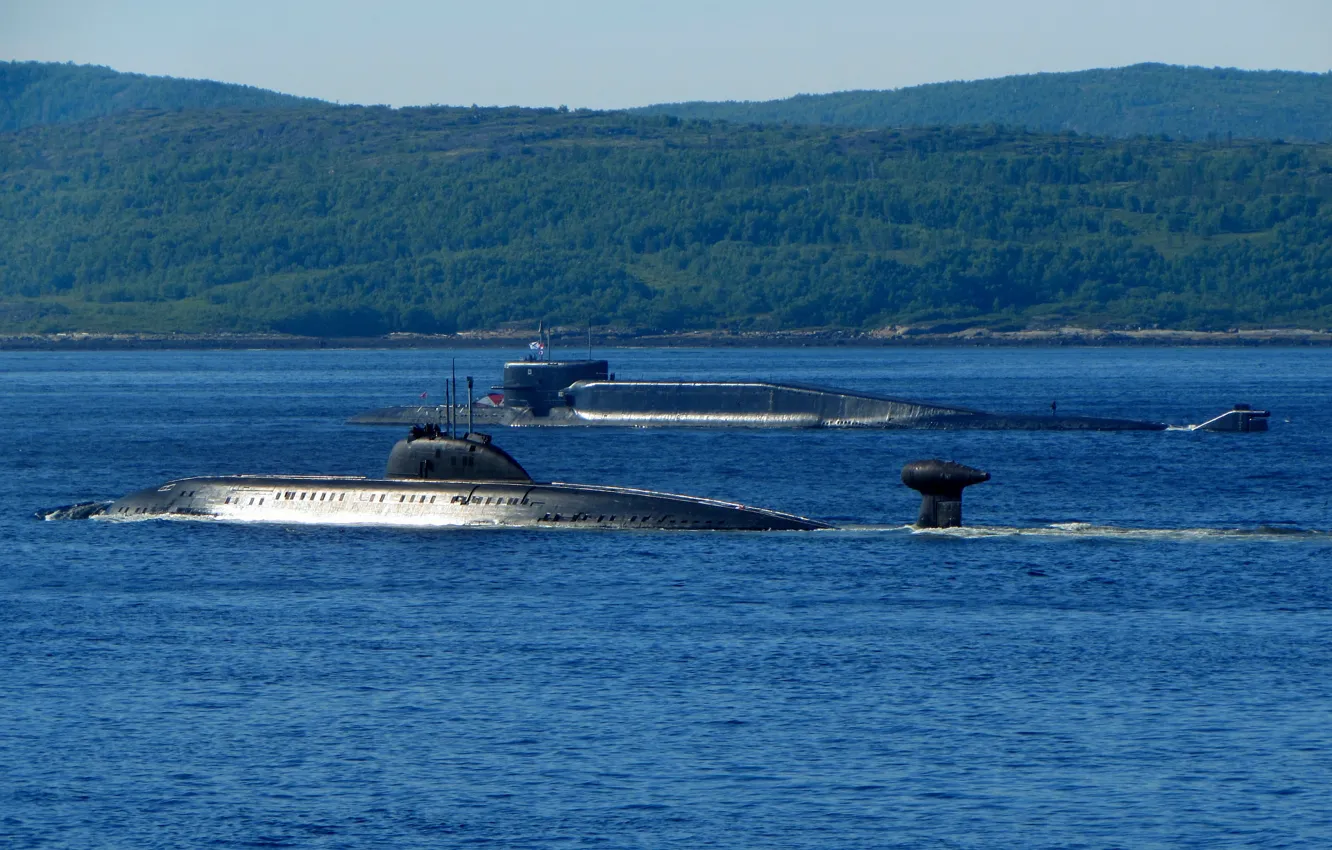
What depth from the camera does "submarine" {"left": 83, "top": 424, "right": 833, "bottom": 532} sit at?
60250mm

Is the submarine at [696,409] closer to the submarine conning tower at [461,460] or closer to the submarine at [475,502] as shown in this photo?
the submarine at [475,502]

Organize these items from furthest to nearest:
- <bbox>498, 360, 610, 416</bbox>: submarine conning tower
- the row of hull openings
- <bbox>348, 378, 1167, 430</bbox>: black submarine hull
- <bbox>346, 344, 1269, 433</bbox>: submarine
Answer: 1. <bbox>498, 360, 610, 416</bbox>: submarine conning tower
2. <bbox>348, 378, 1167, 430</bbox>: black submarine hull
3. <bbox>346, 344, 1269, 433</bbox>: submarine
4. the row of hull openings

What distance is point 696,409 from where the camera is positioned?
123250 millimetres

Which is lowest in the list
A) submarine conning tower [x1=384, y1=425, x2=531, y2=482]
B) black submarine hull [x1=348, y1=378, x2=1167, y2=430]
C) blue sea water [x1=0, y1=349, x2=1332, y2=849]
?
black submarine hull [x1=348, y1=378, x2=1167, y2=430]

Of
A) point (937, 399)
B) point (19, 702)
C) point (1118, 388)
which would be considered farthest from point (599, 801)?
point (1118, 388)

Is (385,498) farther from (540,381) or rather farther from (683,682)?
(540,381)

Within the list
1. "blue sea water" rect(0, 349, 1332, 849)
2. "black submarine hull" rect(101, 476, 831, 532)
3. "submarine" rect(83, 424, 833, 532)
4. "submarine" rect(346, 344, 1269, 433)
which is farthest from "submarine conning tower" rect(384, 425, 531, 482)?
"submarine" rect(346, 344, 1269, 433)

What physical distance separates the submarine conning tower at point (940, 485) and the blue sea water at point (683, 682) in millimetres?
692

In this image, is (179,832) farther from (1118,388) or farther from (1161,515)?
(1118,388)

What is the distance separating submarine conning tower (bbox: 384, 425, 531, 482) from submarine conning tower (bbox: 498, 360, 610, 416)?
64.8 m

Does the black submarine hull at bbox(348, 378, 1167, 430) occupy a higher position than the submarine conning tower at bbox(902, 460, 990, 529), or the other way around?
the submarine conning tower at bbox(902, 460, 990, 529)

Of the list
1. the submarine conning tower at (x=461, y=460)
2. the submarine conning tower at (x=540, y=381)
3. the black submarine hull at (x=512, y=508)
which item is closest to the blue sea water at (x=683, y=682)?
the black submarine hull at (x=512, y=508)

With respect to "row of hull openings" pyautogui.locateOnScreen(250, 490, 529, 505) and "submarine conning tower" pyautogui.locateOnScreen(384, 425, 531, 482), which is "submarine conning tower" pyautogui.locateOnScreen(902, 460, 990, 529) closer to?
"row of hull openings" pyautogui.locateOnScreen(250, 490, 529, 505)

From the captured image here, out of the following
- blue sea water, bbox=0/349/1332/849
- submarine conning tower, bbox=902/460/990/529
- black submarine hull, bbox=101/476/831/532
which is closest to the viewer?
blue sea water, bbox=0/349/1332/849
